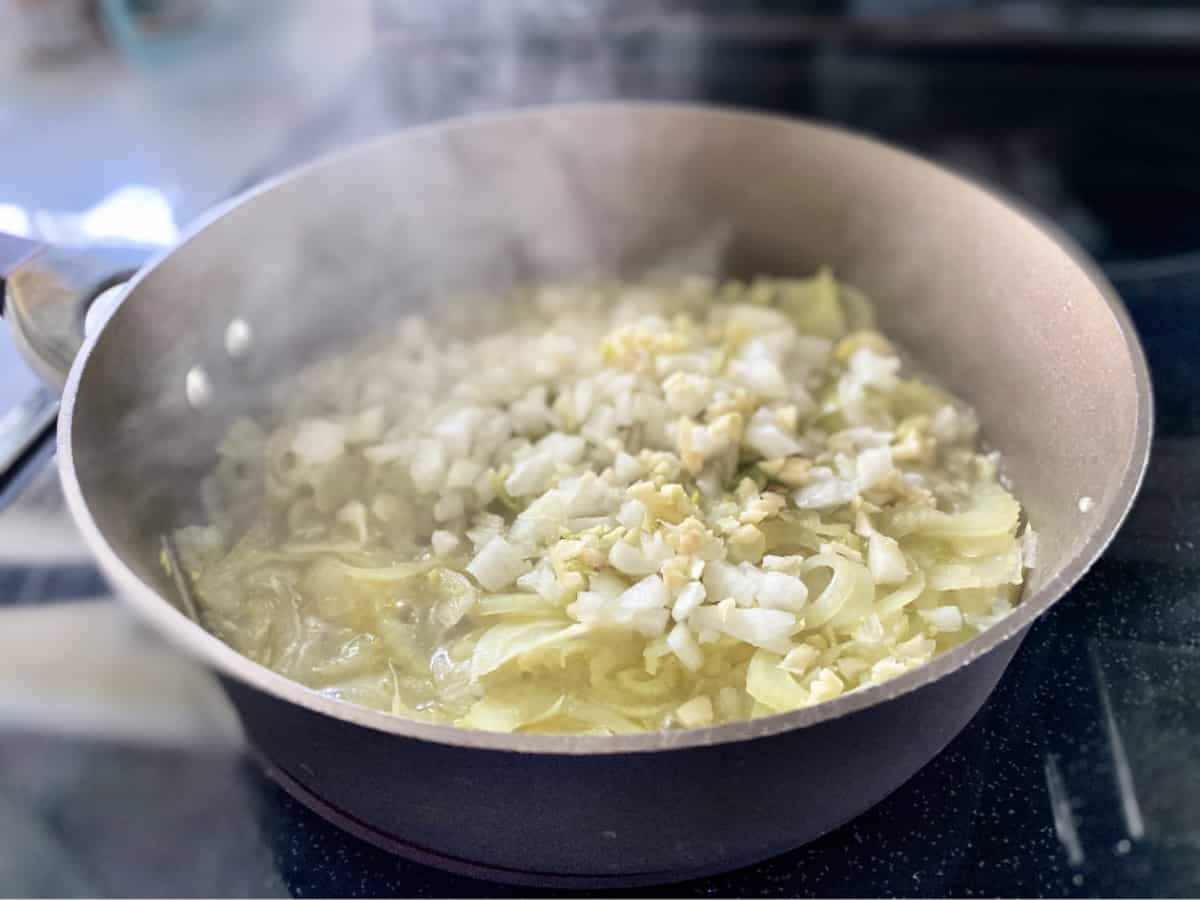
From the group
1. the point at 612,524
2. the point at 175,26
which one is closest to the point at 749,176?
the point at 612,524

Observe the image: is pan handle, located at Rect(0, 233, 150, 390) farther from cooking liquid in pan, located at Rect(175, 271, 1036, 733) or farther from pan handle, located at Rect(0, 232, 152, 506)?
cooking liquid in pan, located at Rect(175, 271, 1036, 733)

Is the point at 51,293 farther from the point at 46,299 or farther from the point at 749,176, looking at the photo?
the point at 749,176

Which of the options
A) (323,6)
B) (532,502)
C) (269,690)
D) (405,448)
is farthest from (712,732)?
(323,6)

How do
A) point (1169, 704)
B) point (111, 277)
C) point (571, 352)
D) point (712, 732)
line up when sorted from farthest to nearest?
point (571, 352)
point (111, 277)
point (1169, 704)
point (712, 732)

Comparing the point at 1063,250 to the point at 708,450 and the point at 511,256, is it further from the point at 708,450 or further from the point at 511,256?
the point at 511,256

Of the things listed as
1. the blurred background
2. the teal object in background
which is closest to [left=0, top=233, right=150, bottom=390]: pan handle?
the blurred background

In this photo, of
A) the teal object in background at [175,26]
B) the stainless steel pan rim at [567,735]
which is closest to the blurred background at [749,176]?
the teal object in background at [175,26]
